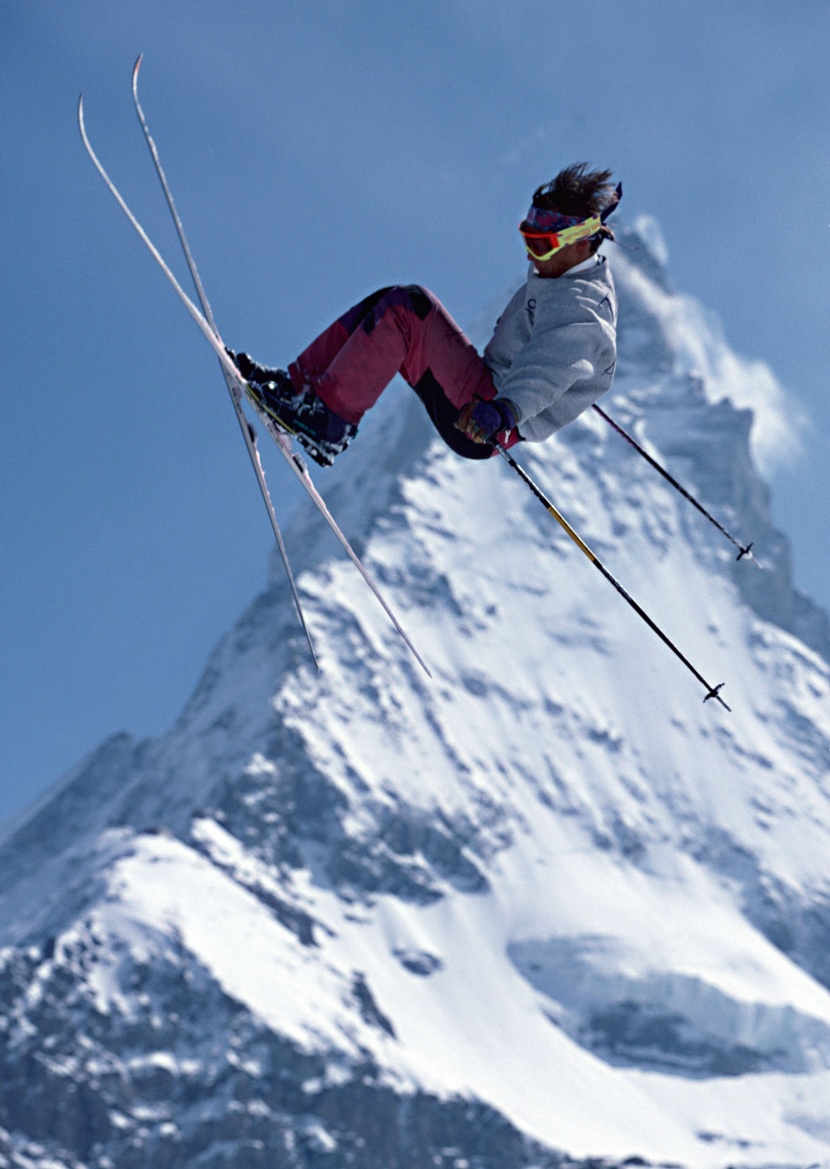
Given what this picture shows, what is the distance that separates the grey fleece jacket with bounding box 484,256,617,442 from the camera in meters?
8.45

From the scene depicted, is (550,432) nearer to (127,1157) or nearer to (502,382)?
(502,382)

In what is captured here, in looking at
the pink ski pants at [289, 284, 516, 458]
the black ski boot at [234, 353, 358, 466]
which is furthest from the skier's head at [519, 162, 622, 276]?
the black ski boot at [234, 353, 358, 466]

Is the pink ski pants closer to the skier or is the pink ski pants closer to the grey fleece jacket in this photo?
the skier

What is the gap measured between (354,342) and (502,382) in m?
0.82

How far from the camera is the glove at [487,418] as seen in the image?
813 centimetres

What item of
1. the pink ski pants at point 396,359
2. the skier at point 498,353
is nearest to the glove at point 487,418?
the skier at point 498,353

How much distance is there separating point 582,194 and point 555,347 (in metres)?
0.79

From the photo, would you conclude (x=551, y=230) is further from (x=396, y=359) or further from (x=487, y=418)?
(x=487, y=418)

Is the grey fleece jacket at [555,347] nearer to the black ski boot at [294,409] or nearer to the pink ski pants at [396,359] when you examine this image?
the pink ski pants at [396,359]

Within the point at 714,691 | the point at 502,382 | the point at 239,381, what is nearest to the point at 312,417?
the point at 239,381

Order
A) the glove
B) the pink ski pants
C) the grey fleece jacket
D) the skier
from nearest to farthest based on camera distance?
1. the glove
2. the grey fleece jacket
3. the skier
4. the pink ski pants

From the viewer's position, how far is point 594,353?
878cm

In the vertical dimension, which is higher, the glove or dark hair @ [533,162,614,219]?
dark hair @ [533,162,614,219]

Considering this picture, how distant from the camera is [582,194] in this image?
28.1 ft
